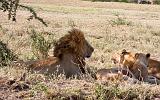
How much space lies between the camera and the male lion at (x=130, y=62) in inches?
408

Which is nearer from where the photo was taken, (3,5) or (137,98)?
(137,98)

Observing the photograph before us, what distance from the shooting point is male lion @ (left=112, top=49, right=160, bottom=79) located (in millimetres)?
10367

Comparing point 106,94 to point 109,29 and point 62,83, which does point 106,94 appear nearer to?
point 62,83

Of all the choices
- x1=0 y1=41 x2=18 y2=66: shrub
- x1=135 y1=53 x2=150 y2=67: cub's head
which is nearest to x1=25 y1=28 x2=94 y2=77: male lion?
x1=0 y1=41 x2=18 y2=66: shrub

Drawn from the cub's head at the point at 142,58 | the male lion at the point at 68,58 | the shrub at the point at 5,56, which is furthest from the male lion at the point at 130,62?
the shrub at the point at 5,56

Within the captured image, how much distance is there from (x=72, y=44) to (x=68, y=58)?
1.15ft

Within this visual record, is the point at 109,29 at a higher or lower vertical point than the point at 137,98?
lower

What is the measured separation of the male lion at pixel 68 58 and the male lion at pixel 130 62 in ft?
3.17

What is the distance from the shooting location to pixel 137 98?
6867 millimetres

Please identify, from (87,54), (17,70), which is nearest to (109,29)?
(87,54)

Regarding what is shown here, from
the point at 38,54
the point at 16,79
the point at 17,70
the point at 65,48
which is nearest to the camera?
the point at 16,79

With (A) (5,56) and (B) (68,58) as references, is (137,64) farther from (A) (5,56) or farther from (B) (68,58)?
(A) (5,56)

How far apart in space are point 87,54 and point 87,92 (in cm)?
301

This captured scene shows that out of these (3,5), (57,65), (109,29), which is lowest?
(109,29)
